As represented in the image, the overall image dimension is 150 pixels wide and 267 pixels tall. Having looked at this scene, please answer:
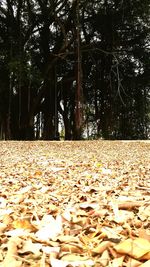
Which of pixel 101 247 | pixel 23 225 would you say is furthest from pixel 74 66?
pixel 101 247

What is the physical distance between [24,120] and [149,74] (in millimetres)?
3676

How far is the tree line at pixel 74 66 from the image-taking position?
9312 mm

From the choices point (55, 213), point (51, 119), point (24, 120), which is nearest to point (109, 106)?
point (51, 119)

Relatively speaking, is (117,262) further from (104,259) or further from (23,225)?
(23,225)

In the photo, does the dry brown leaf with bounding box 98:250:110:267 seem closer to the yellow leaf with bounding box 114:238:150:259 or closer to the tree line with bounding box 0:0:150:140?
the yellow leaf with bounding box 114:238:150:259

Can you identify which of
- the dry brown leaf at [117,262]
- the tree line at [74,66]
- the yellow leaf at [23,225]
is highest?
the tree line at [74,66]

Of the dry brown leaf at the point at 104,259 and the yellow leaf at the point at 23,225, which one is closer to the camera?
the dry brown leaf at the point at 104,259

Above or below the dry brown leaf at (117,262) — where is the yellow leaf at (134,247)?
above

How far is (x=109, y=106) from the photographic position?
9922 millimetres

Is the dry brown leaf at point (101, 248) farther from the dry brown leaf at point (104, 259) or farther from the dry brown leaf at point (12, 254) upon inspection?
the dry brown leaf at point (12, 254)

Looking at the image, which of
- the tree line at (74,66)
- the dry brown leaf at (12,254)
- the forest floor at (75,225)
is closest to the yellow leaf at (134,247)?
the forest floor at (75,225)

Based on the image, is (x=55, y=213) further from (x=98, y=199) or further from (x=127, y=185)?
(x=127, y=185)

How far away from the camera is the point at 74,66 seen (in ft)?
32.6

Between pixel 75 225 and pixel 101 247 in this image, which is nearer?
Result: pixel 101 247
